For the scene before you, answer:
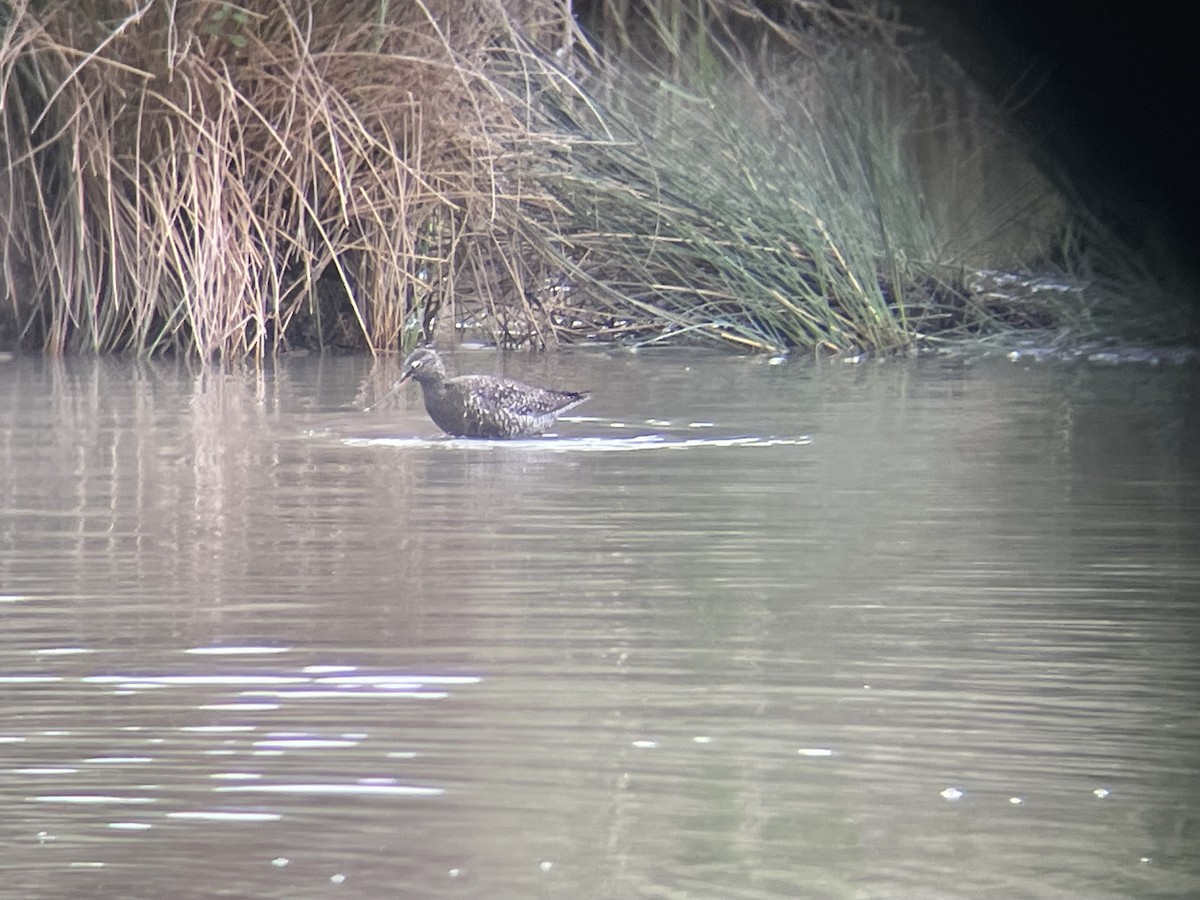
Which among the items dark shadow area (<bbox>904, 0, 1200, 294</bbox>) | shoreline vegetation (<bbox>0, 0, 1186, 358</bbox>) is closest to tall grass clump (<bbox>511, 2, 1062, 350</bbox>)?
shoreline vegetation (<bbox>0, 0, 1186, 358</bbox>)

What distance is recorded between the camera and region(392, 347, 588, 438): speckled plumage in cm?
514

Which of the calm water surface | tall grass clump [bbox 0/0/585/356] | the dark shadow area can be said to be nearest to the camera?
the dark shadow area

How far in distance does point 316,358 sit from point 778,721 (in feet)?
18.3

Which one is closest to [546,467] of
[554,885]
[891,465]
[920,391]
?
[891,465]

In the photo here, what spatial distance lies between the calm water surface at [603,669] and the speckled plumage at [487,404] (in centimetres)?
29

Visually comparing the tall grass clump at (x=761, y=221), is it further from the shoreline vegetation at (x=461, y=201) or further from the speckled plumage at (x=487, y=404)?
the speckled plumage at (x=487, y=404)

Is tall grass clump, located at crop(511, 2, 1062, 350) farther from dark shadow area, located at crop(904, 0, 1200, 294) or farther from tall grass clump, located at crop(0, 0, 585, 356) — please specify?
dark shadow area, located at crop(904, 0, 1200, 294)

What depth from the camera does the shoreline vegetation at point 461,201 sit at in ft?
23.8

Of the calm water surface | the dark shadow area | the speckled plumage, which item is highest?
the dark shadow area

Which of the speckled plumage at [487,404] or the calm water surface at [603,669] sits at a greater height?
the speckled plumage at [487,404]

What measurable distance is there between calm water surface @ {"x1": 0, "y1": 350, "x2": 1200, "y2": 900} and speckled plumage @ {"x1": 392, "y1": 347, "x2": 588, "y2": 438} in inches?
11.3

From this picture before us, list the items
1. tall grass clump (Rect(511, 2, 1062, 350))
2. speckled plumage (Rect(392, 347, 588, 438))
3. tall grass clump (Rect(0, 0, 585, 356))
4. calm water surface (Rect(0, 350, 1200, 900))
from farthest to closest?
tall grass clump (Rect(511, 2, 1062, 350))
tall grass clump (Rect(0, 0, 585, 356))
speckled plumage (Rect(392, 347, 588, 438))
calm water surface (Rect(0, 350, 1200, 900))

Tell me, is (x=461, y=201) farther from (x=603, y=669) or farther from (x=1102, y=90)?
(x=1102, y=90)

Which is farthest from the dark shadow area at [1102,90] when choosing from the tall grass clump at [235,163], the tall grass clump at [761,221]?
the tall grass clump at [761,221]
